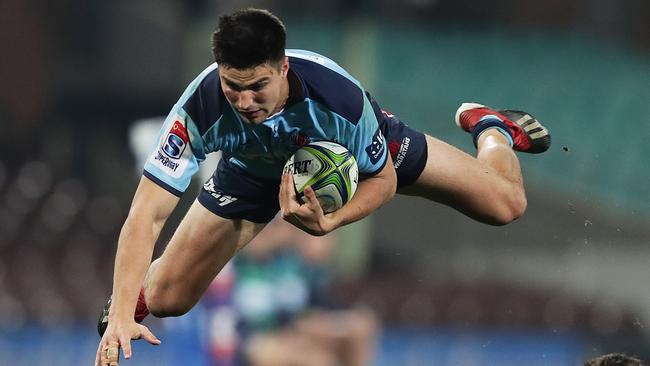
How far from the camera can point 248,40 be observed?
5.18 meters

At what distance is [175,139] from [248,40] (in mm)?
600

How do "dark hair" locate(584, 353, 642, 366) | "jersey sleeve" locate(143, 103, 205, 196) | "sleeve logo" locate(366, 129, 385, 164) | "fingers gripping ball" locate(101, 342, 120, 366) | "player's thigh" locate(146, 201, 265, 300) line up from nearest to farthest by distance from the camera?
"dark hair" locate(584, 353, 642, 366)
"fingers gripping ball" locate(101, 342, 120, 366)
"jersey sleeve" locate(143, 103, 205, 196)
"sleeve logo" locate(366, 129, 385, 164)
"player's thigh" locate(146, 201, 265, 300)

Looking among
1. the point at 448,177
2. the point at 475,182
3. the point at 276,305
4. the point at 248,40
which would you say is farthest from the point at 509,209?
the point at 276,305

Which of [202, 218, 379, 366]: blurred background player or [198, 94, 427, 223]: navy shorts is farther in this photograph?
[202, 218, 379, 366]: blurred background player

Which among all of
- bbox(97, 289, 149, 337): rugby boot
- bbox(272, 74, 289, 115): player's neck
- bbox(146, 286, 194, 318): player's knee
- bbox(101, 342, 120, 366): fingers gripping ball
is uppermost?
bbox(272, 74, 289, 115): player's neck

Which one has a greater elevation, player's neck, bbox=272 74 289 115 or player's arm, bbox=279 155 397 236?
player's neck, bbox=272 74 289 115

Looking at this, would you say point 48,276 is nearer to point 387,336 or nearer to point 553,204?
point 387,336

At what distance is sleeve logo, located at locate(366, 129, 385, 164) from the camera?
231 inches

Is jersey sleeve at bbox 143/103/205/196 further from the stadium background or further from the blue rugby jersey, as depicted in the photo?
the stadium background

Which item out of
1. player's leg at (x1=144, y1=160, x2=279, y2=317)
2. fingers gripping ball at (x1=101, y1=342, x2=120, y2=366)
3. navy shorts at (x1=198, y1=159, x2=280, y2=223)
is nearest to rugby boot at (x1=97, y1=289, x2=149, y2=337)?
player's leg at (x1=144, y1=160, x2=279, y2=317)

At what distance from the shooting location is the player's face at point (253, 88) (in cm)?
519

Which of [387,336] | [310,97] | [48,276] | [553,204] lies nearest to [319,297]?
[387,336]

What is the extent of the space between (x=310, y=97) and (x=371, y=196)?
61 centimetres

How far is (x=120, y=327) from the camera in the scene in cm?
517
